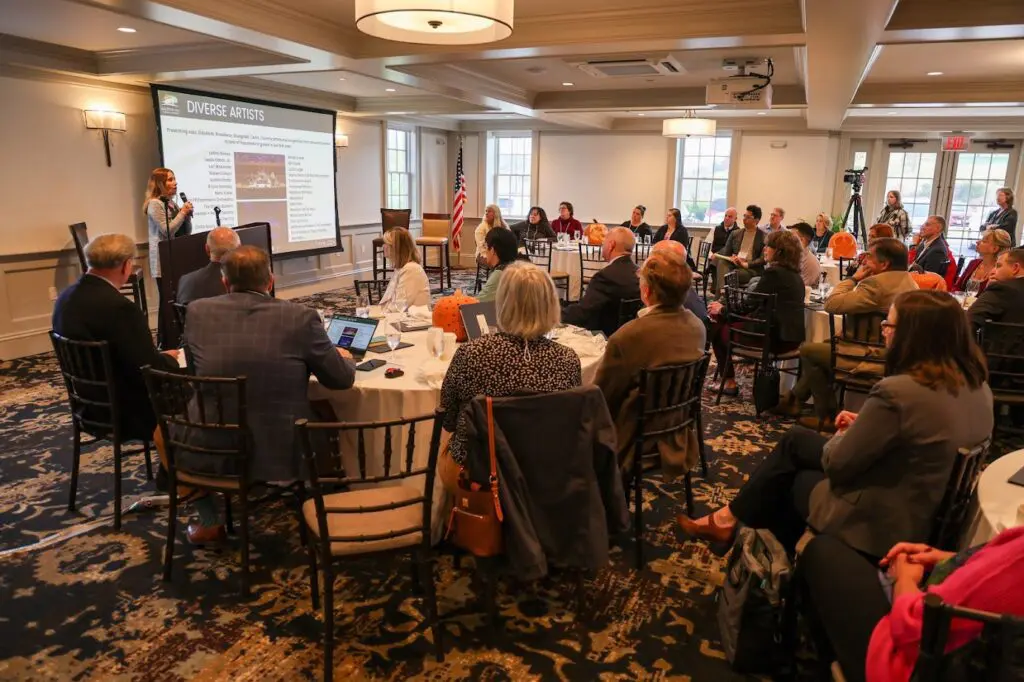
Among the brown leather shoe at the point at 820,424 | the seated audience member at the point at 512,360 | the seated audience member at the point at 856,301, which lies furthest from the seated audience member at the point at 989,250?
the seated audience member at the point at 512,360

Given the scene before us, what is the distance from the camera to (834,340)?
399 centimetres

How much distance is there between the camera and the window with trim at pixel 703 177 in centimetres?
1162

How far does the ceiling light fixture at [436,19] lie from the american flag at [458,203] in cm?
865

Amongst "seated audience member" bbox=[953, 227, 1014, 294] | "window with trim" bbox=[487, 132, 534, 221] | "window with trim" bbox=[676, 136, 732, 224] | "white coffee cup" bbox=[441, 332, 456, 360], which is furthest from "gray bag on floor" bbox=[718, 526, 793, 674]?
"window with trim" bbox=[487, 132, 534, 221]

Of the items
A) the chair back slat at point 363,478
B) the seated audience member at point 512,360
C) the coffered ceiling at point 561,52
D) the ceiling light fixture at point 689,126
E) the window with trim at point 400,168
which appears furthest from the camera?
the window with trim at point 400,168

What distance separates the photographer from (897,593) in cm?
170

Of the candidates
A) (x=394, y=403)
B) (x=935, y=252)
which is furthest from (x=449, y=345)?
(x=935, y=252)

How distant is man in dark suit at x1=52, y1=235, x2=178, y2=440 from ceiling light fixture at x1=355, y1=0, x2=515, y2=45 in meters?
1.49

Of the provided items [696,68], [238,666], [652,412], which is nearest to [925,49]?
[696,68]

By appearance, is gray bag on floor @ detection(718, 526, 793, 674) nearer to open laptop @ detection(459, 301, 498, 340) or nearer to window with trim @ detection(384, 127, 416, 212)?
open laptop @ detection(459, 301, 498, 340)

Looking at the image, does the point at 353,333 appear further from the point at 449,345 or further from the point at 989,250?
the point at 989,250

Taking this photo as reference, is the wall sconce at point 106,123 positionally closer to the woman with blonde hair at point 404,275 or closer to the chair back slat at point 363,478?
the woman with blonde hair at point 404,275

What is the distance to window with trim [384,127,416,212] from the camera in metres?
11.2

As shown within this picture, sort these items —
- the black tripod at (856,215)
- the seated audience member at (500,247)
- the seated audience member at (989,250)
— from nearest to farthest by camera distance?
the seated audience member at (500,247) → the seated audience member at (989,250) → the black tripod at (856,215)
